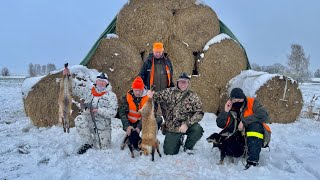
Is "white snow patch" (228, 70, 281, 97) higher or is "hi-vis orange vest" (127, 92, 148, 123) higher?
"white snow patch" (228, 70, 281, 97)

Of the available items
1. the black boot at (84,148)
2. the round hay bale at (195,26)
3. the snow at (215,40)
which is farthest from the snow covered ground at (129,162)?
the round hay bale at (195,26)

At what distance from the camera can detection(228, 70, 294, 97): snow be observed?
6.99 m

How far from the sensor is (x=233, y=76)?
7.84 m

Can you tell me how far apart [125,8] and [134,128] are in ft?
12.0

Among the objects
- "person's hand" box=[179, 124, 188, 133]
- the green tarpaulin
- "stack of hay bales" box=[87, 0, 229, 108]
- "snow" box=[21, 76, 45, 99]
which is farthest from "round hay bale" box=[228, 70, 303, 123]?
"snow" box=[21, 76, 45, 99]

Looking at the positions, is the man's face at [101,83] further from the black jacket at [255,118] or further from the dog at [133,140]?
the black jacket at [255,118]

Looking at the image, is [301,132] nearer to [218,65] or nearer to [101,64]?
[218,65]

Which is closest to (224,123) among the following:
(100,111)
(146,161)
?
(146,161)

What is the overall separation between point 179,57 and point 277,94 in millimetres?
2289

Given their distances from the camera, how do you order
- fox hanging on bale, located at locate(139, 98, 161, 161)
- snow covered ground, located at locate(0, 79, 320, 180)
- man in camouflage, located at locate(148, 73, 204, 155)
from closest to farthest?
snow covered ground, located at locate(0, 79, 320, 180) < fox hanging on bale, located at locate(139, 98, 161, 161) < man in camouflage, located at locate(148, 73, 204, 155)

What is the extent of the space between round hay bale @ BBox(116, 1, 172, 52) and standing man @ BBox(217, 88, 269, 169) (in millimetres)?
3758

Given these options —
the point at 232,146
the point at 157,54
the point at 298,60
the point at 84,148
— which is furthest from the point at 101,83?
the point at 298,60

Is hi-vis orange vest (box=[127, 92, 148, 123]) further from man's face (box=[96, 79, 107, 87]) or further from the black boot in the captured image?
the black boot

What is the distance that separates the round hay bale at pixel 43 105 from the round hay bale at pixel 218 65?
3.06 m
